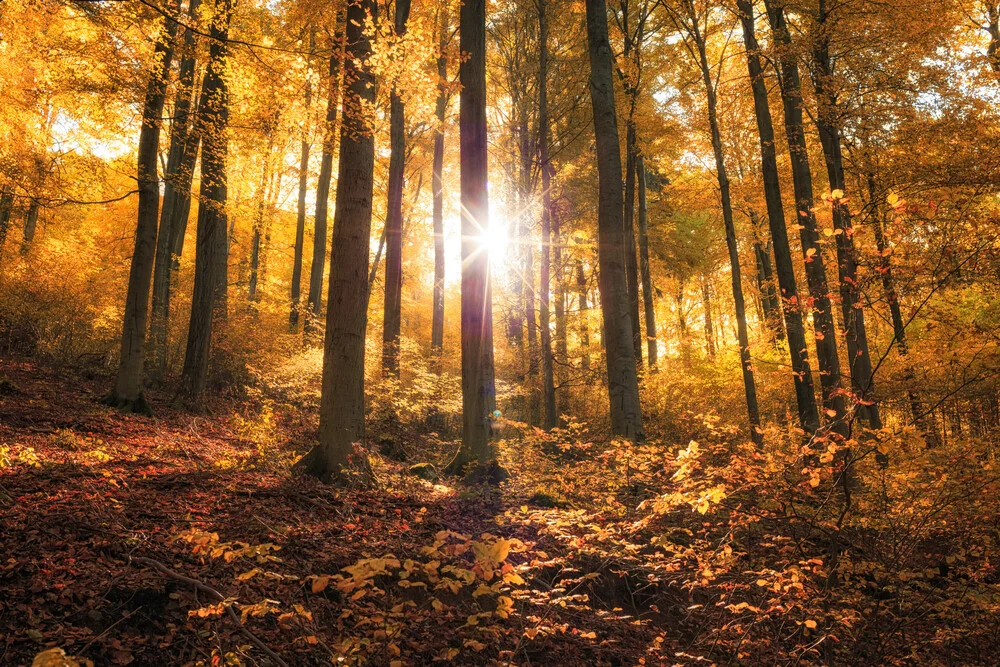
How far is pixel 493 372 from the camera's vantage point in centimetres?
726

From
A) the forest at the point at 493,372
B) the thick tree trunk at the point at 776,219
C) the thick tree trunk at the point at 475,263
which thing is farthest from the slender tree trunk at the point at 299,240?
the thick tree trunk at the point at 776,219

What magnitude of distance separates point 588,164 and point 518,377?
23.8ft

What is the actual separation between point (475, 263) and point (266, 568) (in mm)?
4949

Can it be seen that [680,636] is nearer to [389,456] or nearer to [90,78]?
[389,456]

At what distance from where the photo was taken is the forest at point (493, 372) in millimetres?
3461

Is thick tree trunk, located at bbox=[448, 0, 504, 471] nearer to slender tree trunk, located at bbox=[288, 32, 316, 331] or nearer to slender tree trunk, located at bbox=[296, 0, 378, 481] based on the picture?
slender tree trunk, located at bbox=[296, 0, 378, 481]

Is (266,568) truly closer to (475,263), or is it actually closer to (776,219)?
(475,263)

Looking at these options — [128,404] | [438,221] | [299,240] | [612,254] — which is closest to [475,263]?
[612,254]

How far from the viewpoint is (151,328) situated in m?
11.0

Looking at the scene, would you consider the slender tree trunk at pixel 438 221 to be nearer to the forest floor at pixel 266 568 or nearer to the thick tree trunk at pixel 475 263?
the thick tree trunk at pixel 475 263

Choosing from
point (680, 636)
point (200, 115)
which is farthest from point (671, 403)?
point (200, 115)

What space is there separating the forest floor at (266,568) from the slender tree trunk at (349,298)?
1.40 feet

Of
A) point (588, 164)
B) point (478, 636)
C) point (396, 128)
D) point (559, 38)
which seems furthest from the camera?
point (588, 164)

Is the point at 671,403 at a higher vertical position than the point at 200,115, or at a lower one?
lower
